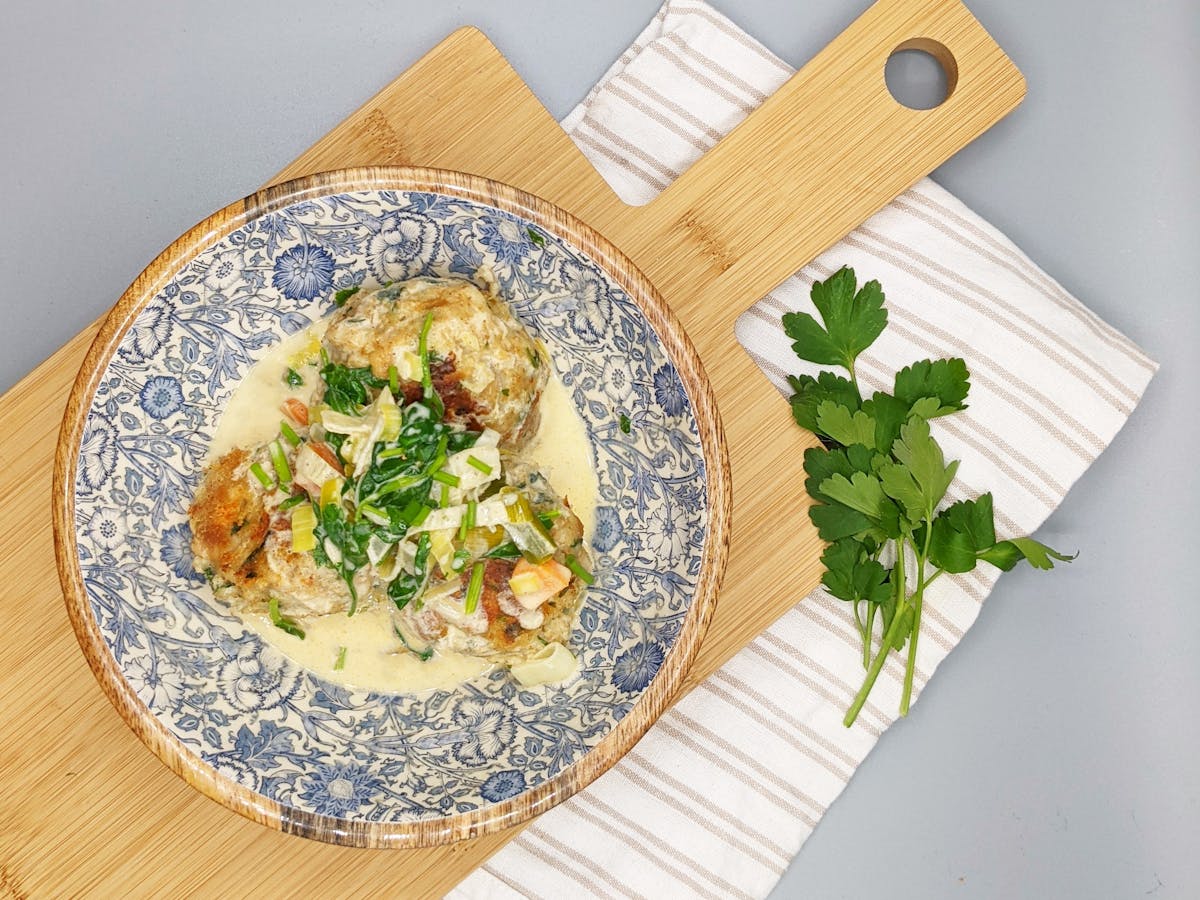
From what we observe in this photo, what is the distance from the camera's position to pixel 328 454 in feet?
9.69

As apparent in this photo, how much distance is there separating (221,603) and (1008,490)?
8.49 ft

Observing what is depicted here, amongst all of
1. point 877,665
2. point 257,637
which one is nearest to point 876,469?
point 877,665

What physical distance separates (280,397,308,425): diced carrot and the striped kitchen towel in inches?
50.9

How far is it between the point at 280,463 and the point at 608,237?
118cm

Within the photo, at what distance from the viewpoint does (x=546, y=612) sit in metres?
3.00

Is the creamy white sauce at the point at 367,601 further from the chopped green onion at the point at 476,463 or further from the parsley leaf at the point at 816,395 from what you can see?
the parsley leaf at the point at 816,395

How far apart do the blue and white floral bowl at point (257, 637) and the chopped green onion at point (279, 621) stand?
10cm

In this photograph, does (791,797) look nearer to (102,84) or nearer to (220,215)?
(220,215)

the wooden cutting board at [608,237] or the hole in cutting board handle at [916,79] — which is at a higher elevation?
the hole in cutting board handle at [916,79]

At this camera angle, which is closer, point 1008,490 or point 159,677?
point 159,677

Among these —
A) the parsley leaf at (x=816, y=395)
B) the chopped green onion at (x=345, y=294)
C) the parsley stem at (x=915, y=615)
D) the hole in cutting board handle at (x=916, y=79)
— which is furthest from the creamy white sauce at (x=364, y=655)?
the hole in cutting board handle at (x=916, y=79)

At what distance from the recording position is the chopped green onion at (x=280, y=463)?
3.01 m

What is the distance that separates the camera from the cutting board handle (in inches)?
127

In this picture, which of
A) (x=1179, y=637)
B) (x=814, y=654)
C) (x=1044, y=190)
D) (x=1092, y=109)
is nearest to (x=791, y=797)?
(x=814, y=654)
